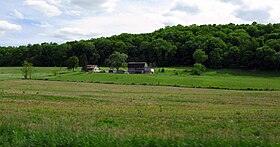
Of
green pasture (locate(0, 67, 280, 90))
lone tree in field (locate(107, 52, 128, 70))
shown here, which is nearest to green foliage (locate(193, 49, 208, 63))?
green pasture (locate(0, 67, 280, 90))

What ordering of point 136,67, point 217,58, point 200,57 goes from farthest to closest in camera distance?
point 136,67, point 200,57, point 217,58

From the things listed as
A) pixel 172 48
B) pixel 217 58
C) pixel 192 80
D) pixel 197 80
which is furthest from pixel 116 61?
pixel 197 80

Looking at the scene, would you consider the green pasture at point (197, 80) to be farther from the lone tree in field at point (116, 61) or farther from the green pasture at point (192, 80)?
the lone tree in field at point (116, 61)

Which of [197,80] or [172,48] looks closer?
[197,80]

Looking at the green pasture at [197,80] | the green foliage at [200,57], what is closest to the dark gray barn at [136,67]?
the green foliage at [200,57]

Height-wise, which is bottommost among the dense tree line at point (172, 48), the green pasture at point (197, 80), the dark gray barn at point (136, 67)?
the green pasture at point (197, 80)

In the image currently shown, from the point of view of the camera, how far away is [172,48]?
159 metres

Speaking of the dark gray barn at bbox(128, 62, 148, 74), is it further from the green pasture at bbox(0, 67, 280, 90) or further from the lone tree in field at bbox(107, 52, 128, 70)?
the green pasture at bbox(0, 67, 280, 90)

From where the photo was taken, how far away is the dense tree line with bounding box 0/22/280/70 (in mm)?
134750

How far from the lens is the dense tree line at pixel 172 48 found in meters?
135

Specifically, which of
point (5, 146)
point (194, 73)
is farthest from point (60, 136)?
point (194, 73)

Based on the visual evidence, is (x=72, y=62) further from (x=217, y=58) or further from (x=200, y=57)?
(x=217, y=58)

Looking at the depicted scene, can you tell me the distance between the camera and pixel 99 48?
173 meters

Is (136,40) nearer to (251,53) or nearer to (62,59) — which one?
(62,59)
